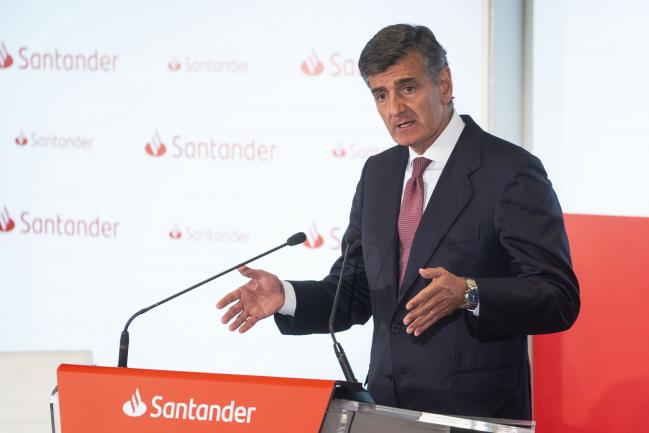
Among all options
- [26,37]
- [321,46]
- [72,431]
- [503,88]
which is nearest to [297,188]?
[321,46]

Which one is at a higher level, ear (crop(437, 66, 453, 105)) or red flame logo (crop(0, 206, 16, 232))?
ear (crop(437, 66, 453, 105))

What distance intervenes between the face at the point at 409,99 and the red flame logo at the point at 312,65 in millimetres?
1673

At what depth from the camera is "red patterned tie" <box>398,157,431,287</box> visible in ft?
6.37

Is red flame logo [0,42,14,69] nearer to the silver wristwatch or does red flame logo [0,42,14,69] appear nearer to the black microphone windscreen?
the black microphone windscreen

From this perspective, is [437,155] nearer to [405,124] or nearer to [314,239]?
[405,124]

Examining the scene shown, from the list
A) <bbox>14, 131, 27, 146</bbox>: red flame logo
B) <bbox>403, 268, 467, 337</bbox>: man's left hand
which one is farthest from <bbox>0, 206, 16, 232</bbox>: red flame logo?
<bbox>403, 268, 467, 337</bbox>: man's left hand

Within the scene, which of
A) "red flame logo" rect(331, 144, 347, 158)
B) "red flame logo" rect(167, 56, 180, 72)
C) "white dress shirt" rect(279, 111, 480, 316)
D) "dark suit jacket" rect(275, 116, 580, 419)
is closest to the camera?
"dark suit jacket" rect(275, 116, 580, 419)

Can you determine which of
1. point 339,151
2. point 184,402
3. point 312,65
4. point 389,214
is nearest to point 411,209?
point 389,214

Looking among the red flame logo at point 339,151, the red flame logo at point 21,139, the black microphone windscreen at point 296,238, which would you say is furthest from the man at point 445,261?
the red flame logo at point 21,139

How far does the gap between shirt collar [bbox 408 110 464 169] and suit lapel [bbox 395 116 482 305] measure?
0.05 meters

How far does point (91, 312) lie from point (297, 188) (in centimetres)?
124

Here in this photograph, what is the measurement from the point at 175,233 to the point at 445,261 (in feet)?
7.25

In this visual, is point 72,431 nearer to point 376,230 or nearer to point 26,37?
point 376,230

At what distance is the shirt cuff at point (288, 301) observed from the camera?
193cm
